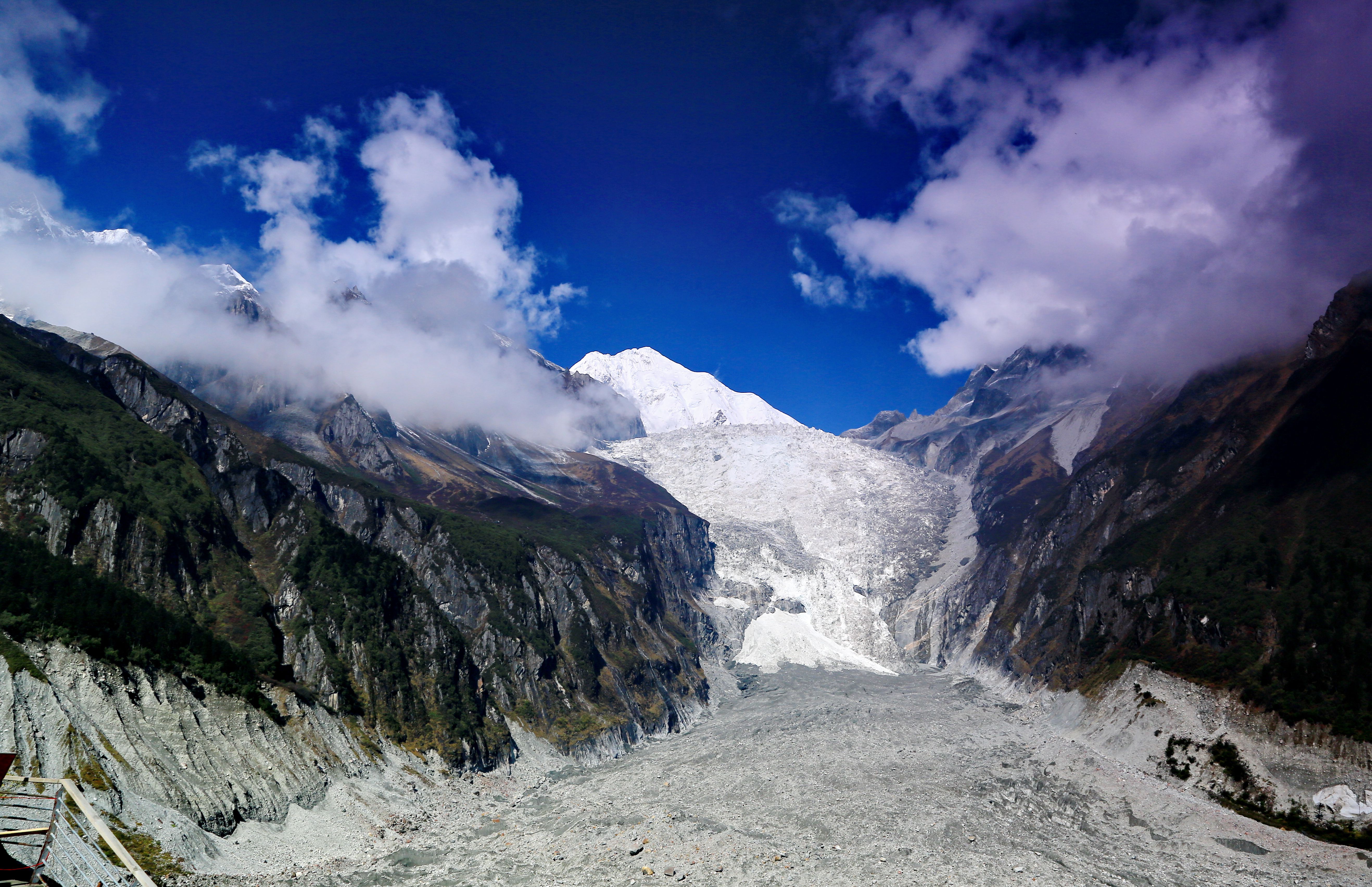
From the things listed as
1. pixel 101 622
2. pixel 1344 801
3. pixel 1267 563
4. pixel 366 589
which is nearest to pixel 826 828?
pixel 1344 801

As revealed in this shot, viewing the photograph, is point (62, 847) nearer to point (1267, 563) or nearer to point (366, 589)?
point (366, 589)

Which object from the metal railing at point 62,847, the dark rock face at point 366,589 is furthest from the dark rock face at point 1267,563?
the metal railing at point 62,847

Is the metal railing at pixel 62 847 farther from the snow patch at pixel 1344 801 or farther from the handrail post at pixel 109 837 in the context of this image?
the snow patch at pixel 1344 801

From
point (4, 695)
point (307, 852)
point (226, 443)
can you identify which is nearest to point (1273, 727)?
point (307, 852)

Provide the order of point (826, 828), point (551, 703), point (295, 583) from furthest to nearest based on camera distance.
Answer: point (551, 703), point (295, 583), point (826, 828)

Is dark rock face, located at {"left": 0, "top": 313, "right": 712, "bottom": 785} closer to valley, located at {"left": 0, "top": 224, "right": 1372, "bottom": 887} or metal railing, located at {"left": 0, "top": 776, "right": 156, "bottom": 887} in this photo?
valley, located at {"left": 0, "top": 224, "right": 1372, "bottom": 887}

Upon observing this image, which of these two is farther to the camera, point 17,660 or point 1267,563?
point 1267,563
